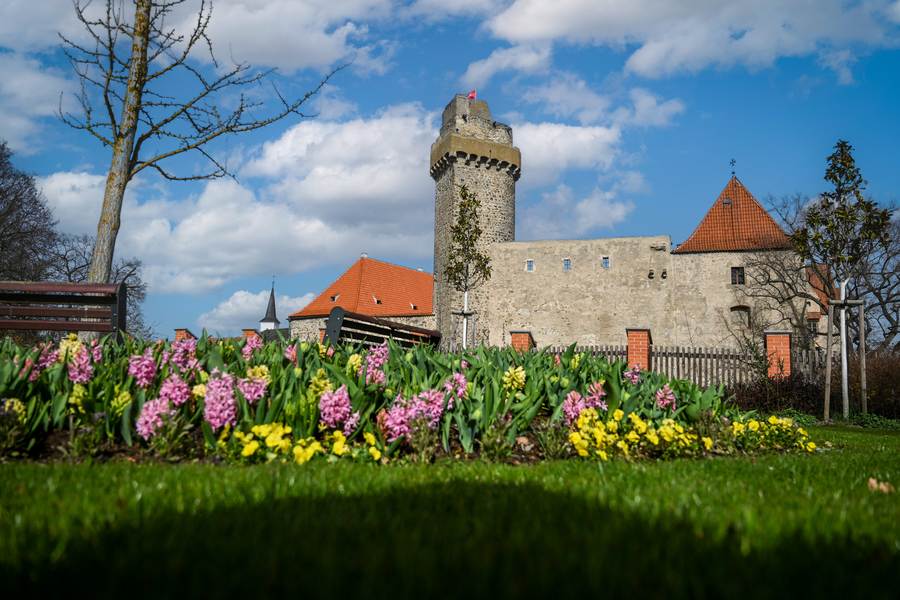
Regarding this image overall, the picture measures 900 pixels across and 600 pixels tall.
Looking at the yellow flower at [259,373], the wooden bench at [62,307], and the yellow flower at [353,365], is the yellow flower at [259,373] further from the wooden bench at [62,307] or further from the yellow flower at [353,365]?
the wooden bench at [62,307]

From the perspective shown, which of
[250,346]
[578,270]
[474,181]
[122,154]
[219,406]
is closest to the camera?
[219,406]

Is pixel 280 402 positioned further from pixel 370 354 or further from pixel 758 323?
pixel 758 323

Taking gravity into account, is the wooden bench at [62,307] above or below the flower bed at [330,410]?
above

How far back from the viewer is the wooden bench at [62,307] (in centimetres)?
588

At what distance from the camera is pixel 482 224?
118 feet

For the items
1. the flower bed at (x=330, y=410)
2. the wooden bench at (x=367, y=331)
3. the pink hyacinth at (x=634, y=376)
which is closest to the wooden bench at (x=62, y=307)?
the flower bed at (x=330, y=410)

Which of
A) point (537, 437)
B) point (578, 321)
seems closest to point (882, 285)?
point (578, 321)

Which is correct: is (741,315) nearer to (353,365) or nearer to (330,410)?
(353,365)

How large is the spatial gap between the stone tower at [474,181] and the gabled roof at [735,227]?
10.4m

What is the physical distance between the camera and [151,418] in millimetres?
3674

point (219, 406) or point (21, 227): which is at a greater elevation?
point (21, 227)

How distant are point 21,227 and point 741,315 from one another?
35.5m

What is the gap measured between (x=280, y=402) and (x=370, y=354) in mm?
1497

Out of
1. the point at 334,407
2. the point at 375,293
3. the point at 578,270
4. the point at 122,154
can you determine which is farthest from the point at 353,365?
the point at 375,293
